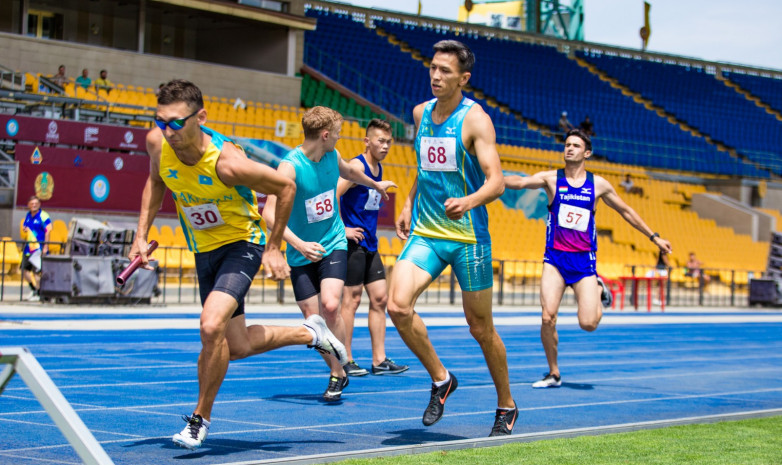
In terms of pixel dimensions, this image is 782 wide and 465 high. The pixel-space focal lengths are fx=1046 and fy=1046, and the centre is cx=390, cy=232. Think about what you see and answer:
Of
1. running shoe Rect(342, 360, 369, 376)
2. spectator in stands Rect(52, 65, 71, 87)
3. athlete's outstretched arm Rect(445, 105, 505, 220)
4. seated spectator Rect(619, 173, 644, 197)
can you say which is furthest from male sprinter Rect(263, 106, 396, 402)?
seated spectator Rect(619, 173, 644, 197)

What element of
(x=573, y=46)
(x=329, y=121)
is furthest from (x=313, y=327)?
(x=573, y=46)

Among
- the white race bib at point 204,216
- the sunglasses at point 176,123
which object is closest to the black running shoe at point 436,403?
the white race bib at point 204,216

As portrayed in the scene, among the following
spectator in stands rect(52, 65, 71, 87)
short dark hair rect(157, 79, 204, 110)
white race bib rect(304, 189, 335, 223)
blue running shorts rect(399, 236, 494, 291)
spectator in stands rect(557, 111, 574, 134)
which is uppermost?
spectator in stands rect(557, 111, 574, 134)

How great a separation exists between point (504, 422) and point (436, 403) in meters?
0.50

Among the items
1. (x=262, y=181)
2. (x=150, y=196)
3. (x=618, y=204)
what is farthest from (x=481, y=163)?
(x=618, y=204)

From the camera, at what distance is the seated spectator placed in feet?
121

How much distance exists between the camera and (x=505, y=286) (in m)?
26.2

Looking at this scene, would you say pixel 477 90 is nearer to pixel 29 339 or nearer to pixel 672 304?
pixel 672 304

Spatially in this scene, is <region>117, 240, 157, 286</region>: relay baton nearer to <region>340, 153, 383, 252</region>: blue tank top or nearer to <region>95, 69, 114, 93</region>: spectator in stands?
<region>340, 153, 383, 252</region>: blue tank top

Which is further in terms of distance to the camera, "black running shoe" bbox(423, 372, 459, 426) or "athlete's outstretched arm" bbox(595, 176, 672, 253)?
"athlete's outstretched arm" bbox(595, 176, 672, 253)

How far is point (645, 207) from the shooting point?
36938 millimetres

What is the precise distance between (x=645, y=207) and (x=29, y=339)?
91.5ft

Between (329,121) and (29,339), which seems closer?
(329,121)

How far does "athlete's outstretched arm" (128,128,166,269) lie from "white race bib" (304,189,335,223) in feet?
6.58
